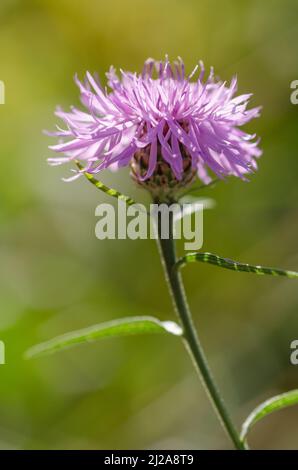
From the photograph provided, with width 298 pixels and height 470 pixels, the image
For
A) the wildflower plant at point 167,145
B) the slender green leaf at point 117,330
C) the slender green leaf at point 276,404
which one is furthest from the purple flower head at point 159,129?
the slender green leaf at point 276,404

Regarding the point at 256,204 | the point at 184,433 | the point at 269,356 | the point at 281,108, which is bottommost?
the point at 184,433

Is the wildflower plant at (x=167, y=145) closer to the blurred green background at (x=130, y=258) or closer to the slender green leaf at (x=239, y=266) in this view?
the slender green leaf at (x=239, y=266)

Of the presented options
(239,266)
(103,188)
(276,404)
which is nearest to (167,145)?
(103,188)

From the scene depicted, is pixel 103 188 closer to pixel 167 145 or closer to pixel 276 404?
pixel 167 145

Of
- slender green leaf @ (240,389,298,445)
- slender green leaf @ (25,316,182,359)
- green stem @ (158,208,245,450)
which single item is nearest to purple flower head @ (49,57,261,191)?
green stem @ (158,208,245,450)

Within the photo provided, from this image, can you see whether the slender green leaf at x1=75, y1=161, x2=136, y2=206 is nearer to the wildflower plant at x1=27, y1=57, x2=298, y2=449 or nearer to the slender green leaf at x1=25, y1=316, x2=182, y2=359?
the wildflower plant at x1=27, y1=57, x2=298, y2=449

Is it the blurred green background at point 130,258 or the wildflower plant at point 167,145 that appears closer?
the wildflower plant at point 167,145

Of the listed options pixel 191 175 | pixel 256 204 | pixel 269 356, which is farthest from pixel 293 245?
pixel 191 175
